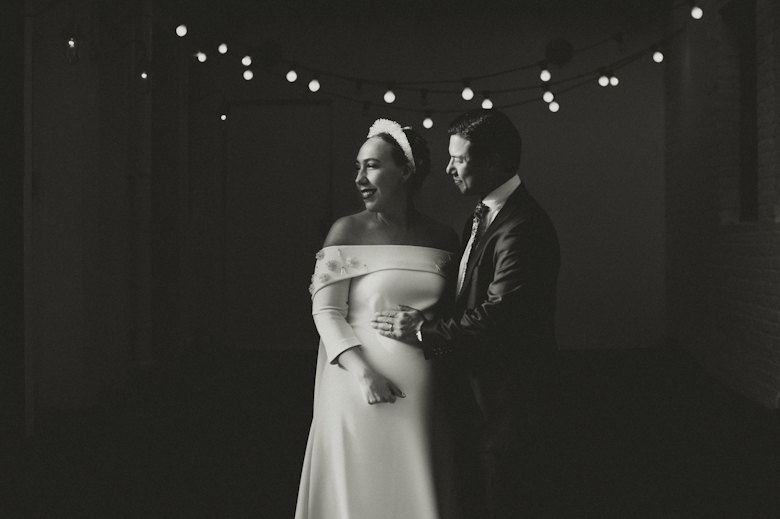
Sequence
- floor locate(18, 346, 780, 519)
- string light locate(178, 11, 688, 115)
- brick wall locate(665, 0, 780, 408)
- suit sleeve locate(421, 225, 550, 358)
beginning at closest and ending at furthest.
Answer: suit sleeve locate(421, 225, 550, 358)
floor locate(18, 346, 780, 519)
brick wall locate(665, 0, 780, 408)
string light locate(178, 11, 688, 115)

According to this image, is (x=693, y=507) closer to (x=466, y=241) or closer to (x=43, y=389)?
(x=466, y=241)

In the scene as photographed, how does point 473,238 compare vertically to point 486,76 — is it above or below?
below

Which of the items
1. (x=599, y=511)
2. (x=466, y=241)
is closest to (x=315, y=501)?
(x=466, y=241)

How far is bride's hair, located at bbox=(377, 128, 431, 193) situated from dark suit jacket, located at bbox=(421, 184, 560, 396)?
0.76 feet

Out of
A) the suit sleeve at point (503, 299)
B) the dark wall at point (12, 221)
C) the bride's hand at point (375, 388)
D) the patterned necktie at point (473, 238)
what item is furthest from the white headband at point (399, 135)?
the dark wall at point (12, 221)

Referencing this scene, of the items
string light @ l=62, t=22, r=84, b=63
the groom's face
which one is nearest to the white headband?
the groom's face

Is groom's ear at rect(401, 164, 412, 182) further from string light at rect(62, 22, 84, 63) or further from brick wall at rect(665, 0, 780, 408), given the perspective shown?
brick wall at rect(665, 0, 780, 408)

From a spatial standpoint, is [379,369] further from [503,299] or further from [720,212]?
[720,212]

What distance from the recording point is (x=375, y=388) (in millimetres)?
2029

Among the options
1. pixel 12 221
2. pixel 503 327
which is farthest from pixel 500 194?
pixel 12 221

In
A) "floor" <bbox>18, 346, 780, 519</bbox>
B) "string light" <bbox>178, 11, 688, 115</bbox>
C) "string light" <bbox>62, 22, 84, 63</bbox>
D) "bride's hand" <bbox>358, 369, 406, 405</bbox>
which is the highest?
"string light" <bbox>178, 11, 688, 115</bbox>

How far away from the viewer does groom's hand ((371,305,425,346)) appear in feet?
6.73

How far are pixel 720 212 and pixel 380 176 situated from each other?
5408mm

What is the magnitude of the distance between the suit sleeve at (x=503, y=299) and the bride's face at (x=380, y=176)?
301 mm
